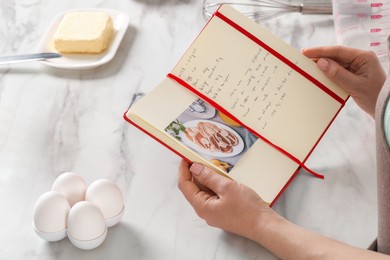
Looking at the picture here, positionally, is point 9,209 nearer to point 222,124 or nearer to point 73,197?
point 73,197

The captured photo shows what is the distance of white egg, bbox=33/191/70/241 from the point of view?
33.3 inches

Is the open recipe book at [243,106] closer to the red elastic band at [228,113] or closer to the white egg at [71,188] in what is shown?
the red elastic band at [228,113]

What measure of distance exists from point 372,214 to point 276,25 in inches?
21.0

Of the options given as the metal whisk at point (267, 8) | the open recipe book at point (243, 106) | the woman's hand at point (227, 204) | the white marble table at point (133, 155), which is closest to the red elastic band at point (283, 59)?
the open recipe book at point (243, 106)

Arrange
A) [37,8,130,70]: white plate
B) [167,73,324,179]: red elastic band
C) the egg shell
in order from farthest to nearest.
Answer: [37,8,130,70]: white plate < [167,73,324,179]: red elastic band < the egg shell

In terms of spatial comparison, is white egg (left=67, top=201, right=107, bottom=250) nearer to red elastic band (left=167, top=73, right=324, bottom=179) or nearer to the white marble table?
the white marble table

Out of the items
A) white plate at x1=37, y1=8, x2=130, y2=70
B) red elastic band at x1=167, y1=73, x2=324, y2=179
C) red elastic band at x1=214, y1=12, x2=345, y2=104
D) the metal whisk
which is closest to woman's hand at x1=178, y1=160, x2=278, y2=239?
red elastic band at x1=167, y1=73, x2=324, y2=179

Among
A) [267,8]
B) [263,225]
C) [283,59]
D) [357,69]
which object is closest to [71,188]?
[263,225]

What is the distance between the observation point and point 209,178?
903 millimetres

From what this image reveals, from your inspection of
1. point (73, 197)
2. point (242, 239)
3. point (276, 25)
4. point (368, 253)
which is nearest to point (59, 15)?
point (276, 25)

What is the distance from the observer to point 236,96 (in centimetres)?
98

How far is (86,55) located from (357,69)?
0.53 metres

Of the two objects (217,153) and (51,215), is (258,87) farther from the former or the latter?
(51,215)

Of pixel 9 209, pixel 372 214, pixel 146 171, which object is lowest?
pixel 9 209
